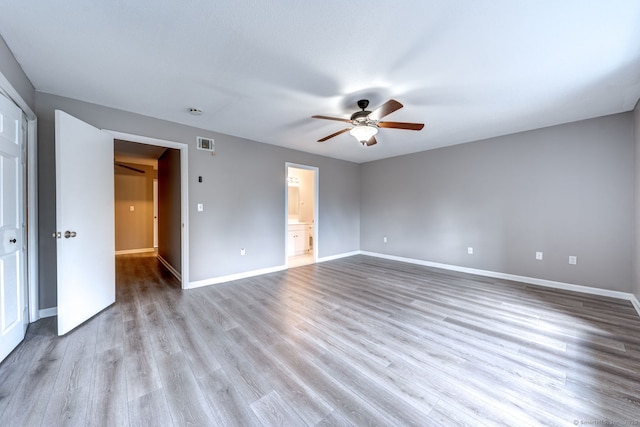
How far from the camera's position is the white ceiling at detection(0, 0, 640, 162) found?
1.54 metres

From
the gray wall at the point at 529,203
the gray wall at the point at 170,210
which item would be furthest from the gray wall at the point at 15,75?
the gray wall at the point at 529,203

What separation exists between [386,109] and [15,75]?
10.5 feet

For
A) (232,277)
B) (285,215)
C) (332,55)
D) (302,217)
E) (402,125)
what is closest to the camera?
(332,55)

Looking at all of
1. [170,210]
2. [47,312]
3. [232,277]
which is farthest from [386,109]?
[170,210]

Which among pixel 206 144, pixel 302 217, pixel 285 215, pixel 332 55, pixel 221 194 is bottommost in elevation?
pixel 302 217

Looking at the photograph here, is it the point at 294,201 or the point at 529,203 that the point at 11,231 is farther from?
the point at 529,203

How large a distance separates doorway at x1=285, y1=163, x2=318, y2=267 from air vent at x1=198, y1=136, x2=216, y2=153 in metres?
1.65

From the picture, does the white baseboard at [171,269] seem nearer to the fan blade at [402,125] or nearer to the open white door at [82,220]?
the open white door at [82,220]

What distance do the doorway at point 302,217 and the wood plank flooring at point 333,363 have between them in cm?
238

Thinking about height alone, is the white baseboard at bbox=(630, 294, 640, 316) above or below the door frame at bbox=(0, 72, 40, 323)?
below

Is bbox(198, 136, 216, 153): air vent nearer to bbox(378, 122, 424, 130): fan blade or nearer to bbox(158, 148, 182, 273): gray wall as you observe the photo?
bbox(158, 148, 182, 273): gray wall

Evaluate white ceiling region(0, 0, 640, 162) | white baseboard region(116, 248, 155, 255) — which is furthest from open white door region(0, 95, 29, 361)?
white baseboard region(116, 248, 155, 255)

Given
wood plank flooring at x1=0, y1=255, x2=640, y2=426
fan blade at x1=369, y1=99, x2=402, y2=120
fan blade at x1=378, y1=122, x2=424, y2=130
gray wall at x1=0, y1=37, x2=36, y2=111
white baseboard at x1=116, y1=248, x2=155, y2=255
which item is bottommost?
wood plank flooring at x1=0, y1=255, x2=640, y2=426

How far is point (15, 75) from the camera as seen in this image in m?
2.03
